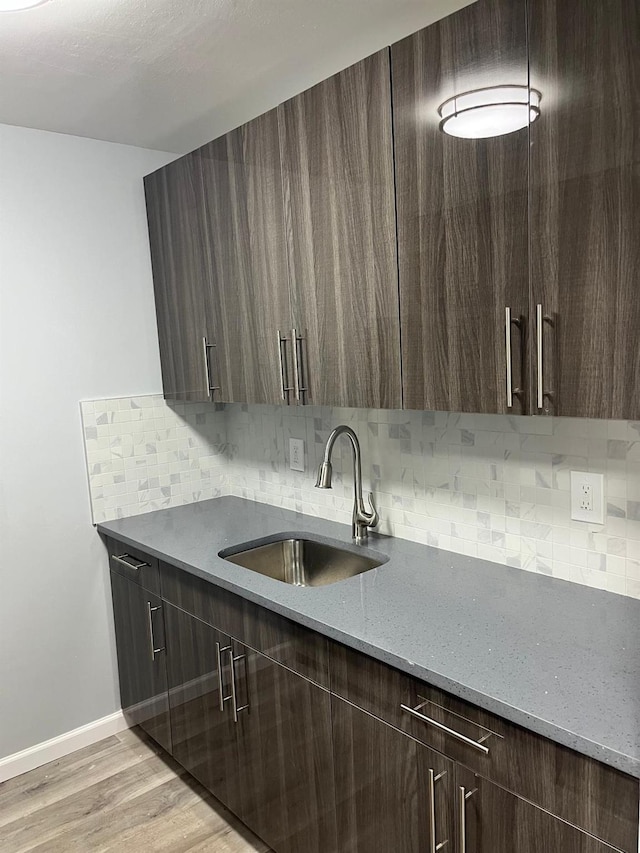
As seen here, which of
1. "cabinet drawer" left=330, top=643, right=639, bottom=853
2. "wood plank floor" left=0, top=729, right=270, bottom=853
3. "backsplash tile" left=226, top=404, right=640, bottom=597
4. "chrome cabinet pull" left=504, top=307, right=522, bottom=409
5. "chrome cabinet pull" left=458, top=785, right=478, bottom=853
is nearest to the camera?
"cabinet drawer" left=330, top=643, right=639, bottom=853

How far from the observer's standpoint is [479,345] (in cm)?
156

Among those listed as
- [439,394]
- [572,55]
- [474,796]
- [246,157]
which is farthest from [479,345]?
[246,157]

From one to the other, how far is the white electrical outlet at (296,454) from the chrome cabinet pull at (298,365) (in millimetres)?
585

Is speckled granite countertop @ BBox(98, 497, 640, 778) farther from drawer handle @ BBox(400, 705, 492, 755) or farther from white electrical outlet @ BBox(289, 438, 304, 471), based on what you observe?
white electrical outlet @ BBox(289, 438, 304, 471)

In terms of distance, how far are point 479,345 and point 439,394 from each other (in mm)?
178

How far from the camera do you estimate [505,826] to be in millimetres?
1286

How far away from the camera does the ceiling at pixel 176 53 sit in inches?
66.7

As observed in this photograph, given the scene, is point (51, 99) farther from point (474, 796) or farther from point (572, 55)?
point (474, 796)

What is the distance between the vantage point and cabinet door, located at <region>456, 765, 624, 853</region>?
1.18 m

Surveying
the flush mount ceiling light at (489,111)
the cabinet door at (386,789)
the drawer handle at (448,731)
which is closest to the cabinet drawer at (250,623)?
the cabinet door at (386,789)

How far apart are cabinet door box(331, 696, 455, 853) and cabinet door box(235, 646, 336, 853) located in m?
0.06

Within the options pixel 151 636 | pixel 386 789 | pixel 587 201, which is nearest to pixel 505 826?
pixel 386 789

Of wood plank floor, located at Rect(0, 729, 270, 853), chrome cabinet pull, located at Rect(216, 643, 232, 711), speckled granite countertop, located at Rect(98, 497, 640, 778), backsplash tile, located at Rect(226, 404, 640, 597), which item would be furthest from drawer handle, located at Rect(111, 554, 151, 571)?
wood plank floor, located at Rect(0, 729, 270, 853)

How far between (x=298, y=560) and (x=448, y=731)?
116cm
